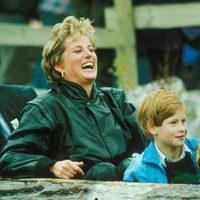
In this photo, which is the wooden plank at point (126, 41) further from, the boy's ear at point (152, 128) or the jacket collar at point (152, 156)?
the jacket collar at point (152, 156)

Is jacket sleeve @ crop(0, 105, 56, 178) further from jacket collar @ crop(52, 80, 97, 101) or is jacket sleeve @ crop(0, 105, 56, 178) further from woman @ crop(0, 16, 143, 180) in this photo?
jacket collar @ crop(52, 80, 97, 101)

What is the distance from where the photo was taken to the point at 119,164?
4.43m

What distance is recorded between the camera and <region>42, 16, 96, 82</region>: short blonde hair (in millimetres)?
4680

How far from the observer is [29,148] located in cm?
440

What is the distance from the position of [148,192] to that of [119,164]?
807 millimetres

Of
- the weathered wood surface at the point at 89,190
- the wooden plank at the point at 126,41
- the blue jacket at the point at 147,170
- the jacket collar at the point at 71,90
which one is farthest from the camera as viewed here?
the wooden plank at the point at 126,41

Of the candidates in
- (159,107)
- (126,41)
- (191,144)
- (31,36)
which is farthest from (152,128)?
(31,36)

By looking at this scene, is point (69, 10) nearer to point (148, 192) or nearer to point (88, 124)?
point (88, 124)

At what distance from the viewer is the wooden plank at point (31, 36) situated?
30.0 feet

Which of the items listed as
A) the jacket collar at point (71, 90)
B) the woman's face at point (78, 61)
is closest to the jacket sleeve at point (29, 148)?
the jacket collar at point (71, 90)

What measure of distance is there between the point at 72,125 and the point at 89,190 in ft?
2.64

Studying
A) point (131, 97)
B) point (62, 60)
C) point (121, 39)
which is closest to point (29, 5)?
point (121, 39)

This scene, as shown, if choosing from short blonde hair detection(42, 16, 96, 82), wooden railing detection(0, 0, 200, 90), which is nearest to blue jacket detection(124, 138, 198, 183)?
short blonde hair detection(42, 16, 96, 82)

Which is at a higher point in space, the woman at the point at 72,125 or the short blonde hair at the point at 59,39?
the short blonde hair at the point at 59,39
